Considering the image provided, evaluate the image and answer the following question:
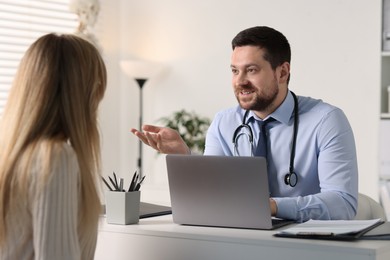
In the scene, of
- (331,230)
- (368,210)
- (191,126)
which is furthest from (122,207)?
(191,126)

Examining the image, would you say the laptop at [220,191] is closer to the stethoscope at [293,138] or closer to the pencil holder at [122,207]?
the pencil holder at [122,207]

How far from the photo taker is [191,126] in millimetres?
4891

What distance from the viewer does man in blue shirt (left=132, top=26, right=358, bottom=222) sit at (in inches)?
98.0

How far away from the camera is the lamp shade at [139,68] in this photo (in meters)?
5.08

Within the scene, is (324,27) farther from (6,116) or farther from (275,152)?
(6,116)

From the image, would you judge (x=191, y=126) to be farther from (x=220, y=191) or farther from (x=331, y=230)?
(x=331, y=230)

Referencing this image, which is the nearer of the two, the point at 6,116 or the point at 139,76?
the point at 6,116

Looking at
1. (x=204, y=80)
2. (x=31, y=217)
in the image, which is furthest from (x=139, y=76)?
(x=31, y=217)

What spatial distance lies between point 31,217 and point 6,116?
0.78 ft

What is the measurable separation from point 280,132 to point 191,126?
2232mm

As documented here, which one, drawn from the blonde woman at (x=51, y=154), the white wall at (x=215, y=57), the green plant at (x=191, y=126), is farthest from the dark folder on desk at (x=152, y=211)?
the green plant at (x=191, y=126)

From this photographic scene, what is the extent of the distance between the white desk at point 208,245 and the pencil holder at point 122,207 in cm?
3

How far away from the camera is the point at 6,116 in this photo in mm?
1608

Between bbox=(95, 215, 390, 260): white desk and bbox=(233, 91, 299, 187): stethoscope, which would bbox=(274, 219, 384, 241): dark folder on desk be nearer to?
bbox=(95, 215, 390, 260): white desk
